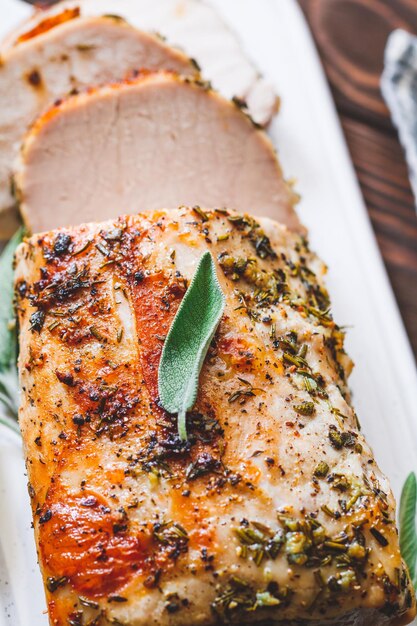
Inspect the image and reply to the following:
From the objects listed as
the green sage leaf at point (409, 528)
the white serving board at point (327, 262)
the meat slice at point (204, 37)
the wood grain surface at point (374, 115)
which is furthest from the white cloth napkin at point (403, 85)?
the green sage leaf at point (409, 528)

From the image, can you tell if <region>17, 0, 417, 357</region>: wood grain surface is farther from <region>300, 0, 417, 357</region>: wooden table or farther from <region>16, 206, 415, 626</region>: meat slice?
<region>16, 206, 415, 626</region>: meat slice

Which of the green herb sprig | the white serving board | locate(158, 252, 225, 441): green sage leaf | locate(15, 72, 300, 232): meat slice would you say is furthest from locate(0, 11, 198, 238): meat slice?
locate(158, 252, 225, 441): green sage leaf

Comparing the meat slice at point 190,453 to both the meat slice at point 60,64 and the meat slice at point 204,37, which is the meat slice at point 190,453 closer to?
the meat slice at point 60,64

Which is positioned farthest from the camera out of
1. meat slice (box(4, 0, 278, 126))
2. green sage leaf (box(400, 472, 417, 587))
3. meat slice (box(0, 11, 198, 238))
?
meat slice (box(4, 0, 278, 126))

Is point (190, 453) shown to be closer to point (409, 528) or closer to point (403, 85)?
point (409, 528)

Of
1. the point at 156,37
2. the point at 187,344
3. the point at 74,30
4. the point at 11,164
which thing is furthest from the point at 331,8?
the point at 187,344

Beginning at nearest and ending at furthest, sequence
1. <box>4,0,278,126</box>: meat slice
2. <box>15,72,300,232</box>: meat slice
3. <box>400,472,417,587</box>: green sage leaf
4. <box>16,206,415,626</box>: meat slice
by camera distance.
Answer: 1. <box>16,206,415,626</box>: meat slice
2. <box>400,472,417,587</box>: green sage leaf
3. <box>15,72,300,232</box>: meat slice
4. <box>4,0,278,126</box>: meat slice

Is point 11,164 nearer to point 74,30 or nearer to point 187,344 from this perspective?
point 74,30

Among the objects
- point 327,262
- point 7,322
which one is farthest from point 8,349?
point 327,262
